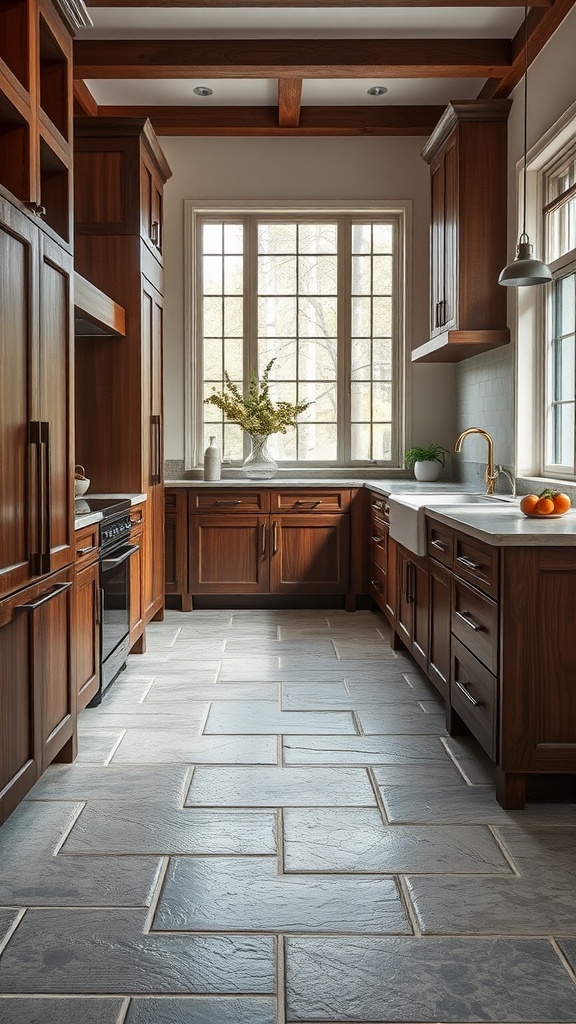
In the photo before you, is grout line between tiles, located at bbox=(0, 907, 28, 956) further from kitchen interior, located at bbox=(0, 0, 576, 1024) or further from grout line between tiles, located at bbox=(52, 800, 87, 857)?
A: grout line between tiles, located at bbox=(52, 800, 87, 857)

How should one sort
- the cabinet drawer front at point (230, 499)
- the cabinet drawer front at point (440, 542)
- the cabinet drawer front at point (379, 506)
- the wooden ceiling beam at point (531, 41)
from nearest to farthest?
the cabinet drawer front at point (440, 542), the wooden ceiling beam at point (531, 41), the cabinet drawer front at point (379, 506), the cabinet drawer front at point (230, 499)

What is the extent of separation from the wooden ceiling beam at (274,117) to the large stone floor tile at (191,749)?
431 centimetres

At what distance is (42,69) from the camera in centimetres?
317

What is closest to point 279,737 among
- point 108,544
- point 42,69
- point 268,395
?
point 108,544

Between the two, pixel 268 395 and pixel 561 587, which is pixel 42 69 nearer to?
pixel 561 587

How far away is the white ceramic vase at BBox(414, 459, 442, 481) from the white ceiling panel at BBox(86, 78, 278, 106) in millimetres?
2578

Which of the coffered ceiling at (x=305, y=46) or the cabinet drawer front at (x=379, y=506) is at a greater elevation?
the coffered ceiling at (x=305, y=46)

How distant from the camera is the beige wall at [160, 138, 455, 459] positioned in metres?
6.45

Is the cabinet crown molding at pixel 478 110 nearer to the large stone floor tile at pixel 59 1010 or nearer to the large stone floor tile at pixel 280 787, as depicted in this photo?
the large stone floor tile at pixel 280 787

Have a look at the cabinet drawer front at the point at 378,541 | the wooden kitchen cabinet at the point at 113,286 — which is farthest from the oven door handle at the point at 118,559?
the cabinet drawer front at the point at 378,541

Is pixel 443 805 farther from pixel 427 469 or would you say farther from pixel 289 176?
pixel 289 176

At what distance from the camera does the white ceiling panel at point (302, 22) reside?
4746 mm

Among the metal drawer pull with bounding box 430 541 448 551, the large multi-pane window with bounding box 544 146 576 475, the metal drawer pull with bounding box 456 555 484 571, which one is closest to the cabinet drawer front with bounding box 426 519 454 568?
the metal drawer pull with bounding box 430 541 448 551

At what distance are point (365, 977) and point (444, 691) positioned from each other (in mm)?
1811
